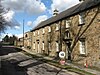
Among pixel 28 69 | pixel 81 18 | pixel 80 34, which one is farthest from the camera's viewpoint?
pixel 81 18

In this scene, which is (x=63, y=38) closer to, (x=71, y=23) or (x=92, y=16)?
(x=71, y=23)

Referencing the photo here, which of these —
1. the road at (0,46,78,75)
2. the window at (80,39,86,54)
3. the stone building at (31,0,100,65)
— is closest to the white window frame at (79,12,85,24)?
the stone building at (31,0,100,65)

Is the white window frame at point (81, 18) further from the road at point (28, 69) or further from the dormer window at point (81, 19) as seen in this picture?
the road at point (28, 69)

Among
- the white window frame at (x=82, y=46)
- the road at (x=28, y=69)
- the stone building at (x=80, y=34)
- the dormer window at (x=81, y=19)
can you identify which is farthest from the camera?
the dormer window at (x=81, y=19)

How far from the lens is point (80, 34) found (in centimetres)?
2400

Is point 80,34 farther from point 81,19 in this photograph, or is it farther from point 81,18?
point 81,18

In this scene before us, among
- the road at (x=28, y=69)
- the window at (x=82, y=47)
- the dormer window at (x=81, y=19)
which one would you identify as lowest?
the road at (x=28, y=69)

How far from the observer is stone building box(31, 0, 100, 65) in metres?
21.2

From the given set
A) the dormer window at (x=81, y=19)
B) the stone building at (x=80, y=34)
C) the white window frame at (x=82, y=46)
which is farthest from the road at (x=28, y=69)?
the dormer window at (x=81, y=19)

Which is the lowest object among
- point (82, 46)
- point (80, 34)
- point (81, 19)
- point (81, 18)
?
point (82, 46)

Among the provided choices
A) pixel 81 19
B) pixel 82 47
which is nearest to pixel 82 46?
pixel 82 47

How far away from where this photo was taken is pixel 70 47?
26.8 m

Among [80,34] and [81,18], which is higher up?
[81,18]

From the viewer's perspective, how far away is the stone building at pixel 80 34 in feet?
69.6
